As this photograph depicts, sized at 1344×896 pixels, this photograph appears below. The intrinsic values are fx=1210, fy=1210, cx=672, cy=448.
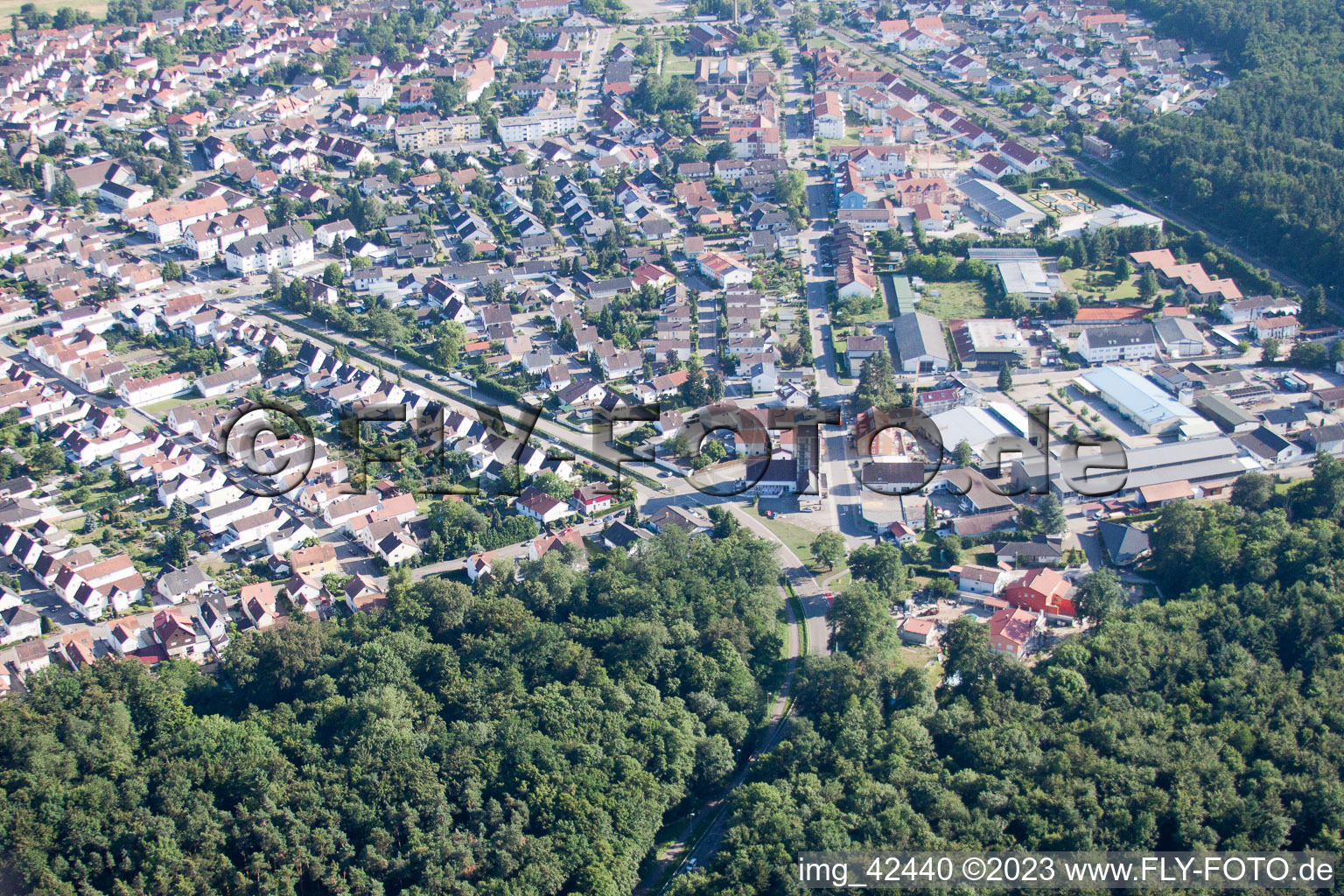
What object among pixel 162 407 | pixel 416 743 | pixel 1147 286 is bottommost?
pixel 162 407

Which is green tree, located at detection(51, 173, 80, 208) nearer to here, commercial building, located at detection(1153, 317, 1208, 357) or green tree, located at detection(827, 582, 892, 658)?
green tree, located at detection(827, 582, 892, 658)

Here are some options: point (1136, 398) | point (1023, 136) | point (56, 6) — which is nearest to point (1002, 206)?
point (1023, 136)

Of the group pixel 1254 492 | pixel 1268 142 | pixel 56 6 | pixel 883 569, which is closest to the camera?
pixel 883 569

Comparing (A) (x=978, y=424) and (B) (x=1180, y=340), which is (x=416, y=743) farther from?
(B) (x=1180, y=340)

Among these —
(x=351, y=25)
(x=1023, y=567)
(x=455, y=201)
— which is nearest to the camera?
(x=1023, y=567)

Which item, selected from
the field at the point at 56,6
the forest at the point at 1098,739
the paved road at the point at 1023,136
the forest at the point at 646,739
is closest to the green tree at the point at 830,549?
the forest at the point at 646,739

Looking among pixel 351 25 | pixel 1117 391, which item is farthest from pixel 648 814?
pixel 351 25

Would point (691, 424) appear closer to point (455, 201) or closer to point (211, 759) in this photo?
point (211, 759)
